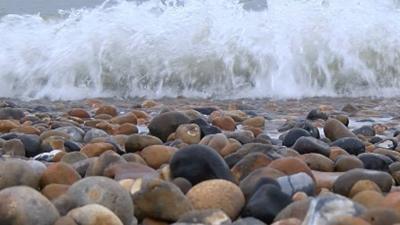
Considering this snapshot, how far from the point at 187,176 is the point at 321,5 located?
6811mm

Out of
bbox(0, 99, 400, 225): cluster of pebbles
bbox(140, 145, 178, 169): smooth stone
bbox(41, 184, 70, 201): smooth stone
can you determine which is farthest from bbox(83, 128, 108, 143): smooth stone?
bbox(41, 184, 70, 201): smooth stone

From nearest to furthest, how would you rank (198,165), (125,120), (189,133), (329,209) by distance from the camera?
1. (329,209)
2. (198,165)
3. (189,133)
4. (125,120)

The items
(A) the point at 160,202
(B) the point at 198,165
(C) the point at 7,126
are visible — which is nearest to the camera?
(A) the point at 160,202

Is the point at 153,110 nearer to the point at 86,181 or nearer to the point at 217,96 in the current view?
the point at 217,96

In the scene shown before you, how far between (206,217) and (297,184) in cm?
49

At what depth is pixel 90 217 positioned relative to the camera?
6.22 ft

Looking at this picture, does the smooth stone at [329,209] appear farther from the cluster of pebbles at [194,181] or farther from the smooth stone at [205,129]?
the smooth stone at [205,129]

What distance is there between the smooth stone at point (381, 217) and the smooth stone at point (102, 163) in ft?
3.54

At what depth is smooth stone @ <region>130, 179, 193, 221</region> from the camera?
210cm

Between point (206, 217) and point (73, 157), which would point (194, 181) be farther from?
point (73, 157)

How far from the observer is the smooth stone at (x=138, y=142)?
3.23m

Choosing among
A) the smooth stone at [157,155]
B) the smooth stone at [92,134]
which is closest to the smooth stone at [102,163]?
the smooth stone at [157,155]

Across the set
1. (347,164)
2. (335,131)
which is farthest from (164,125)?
(347,164)

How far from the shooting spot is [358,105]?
21.2 ft
